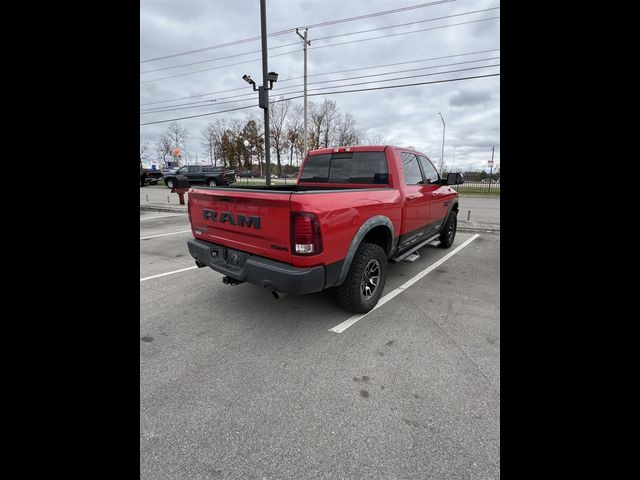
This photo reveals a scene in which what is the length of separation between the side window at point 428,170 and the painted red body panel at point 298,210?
112 centimetres

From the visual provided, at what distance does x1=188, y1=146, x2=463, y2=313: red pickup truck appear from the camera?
9.41ft

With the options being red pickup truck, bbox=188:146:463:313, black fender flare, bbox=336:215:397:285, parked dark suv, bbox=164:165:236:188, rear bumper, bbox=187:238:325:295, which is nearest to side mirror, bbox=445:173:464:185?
red pickup truck, bbox=188:146:463:313

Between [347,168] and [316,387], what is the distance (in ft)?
10.4

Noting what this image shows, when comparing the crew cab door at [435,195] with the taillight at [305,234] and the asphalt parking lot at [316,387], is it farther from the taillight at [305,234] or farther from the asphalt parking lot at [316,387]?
the taillight at [305,234]

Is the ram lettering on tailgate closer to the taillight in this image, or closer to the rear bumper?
the rear bumper

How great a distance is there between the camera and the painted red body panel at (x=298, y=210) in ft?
9.44

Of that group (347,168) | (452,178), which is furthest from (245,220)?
(452,178)

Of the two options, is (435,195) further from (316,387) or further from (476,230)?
(476,230)

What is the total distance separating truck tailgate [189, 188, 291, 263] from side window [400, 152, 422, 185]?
2.35m

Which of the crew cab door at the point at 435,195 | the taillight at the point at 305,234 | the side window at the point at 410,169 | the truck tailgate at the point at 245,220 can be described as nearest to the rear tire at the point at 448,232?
the crew cab door at the point at 435,195

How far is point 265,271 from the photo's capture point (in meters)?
2.97
